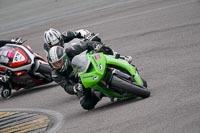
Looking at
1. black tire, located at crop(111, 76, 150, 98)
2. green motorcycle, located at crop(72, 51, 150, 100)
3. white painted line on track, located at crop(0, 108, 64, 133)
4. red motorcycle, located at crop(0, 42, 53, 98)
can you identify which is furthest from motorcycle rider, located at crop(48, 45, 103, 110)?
red motorcycle, located at crop(0, 42, 53, 98)

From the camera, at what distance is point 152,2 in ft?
82.6

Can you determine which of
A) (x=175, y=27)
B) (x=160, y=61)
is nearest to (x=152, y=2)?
(x=175, y=27)

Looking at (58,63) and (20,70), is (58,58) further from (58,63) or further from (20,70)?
(20,70)

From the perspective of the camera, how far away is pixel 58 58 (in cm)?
1284

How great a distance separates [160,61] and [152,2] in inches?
404

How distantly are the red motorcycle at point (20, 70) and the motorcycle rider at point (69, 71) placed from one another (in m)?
2.79

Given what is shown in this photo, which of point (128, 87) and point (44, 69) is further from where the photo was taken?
point (44, 69)

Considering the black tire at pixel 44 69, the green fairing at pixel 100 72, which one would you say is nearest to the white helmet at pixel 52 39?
the green fairing at pixel 100 72

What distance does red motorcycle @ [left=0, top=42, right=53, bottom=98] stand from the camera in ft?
54.0

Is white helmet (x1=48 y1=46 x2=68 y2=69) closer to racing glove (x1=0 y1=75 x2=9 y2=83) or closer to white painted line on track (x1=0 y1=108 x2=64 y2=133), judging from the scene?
white painted line on track (x1=0 y1=108 x2=64 y2=133)

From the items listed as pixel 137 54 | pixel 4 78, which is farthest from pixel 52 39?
pixel 137 54

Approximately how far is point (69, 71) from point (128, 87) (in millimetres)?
2220

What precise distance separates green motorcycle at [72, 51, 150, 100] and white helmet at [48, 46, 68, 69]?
0.59 m

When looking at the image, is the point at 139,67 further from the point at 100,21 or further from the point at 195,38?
the point at 100,21
